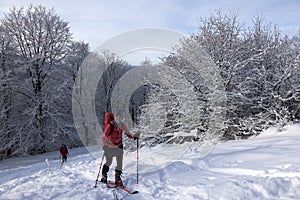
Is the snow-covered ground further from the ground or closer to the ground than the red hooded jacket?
closer to the ground

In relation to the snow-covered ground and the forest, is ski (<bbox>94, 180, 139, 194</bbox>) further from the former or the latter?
the forest

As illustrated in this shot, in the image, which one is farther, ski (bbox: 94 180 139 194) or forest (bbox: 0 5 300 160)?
forest (bbox: 0 5 300 160)

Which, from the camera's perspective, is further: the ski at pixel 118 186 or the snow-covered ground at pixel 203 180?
the ski at pixel 118 186

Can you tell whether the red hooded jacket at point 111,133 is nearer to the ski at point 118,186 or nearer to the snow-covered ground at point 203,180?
the ski at point 118,186

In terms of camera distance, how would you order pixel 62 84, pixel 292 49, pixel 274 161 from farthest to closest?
1. pixel 62 84
2. pixel 292 49
3. pixel 274 161

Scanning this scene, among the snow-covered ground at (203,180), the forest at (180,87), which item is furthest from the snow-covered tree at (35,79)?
the snow-covered ground at (203,180)

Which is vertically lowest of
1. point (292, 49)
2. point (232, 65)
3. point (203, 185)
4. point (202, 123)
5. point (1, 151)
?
point (1, 151)

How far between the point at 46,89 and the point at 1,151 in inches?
266

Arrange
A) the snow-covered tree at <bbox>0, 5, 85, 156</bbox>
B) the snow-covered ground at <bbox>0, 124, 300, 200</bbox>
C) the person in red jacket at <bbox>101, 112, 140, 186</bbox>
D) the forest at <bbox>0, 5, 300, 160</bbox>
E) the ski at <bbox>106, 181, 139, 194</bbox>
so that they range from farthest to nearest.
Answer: the snow-covered tree at <bbox>0, 5, 85, 156</bbox>, the forest at <bbox>0, 5, 300, 160</bbox>, the person in red jacket at <bbox>101, 112, 140, 186</bbox>, the ski at <bbox>106, 181, 139, 194</bbox>, the snow-covered ground at <bbox>0, 124, 300, 200</bbox>

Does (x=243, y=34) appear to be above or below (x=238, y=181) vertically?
above

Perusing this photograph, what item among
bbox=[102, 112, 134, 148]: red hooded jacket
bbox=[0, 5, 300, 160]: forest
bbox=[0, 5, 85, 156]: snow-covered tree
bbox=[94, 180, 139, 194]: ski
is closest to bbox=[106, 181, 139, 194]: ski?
bbox=[94, 180, 139, 194]: ski

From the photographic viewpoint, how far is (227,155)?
23.3 feet

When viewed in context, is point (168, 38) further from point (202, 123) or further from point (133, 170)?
point (133, 170)

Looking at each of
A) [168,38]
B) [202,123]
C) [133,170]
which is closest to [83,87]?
[168,38]
